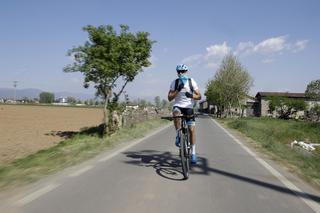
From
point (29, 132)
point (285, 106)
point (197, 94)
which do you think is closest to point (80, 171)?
point (197, 94)

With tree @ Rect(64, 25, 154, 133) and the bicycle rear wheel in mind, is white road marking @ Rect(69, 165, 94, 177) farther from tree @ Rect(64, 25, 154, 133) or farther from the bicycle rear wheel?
tree @ Rect(64, 25, 154, 133)

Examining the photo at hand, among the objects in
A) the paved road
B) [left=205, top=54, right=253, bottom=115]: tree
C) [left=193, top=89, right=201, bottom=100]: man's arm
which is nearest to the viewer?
the paved road

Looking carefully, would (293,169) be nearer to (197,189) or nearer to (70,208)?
(197,189)

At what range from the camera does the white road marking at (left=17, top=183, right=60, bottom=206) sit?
5.46 metres

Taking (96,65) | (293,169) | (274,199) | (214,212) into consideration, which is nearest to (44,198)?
(214,212)

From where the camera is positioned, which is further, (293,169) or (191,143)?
(293,169)

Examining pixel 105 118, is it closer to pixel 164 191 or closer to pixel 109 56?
pixel 109 56

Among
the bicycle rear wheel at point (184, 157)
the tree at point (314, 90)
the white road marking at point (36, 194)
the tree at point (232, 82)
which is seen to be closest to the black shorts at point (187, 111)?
the bicycle rear wheel at point (184, 157)

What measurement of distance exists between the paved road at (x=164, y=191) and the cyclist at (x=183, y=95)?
1025mm

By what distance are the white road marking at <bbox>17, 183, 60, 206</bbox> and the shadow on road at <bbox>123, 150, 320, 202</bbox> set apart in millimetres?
2084

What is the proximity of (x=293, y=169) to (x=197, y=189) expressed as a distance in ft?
12.2

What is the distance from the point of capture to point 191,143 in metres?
8.02

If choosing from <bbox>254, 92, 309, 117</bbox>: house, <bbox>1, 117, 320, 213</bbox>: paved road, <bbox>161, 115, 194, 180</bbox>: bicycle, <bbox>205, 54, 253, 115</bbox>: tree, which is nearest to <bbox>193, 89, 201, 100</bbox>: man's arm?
<bbox>161, 115, 194, 180</bbox>: bicycle

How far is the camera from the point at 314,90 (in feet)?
250
